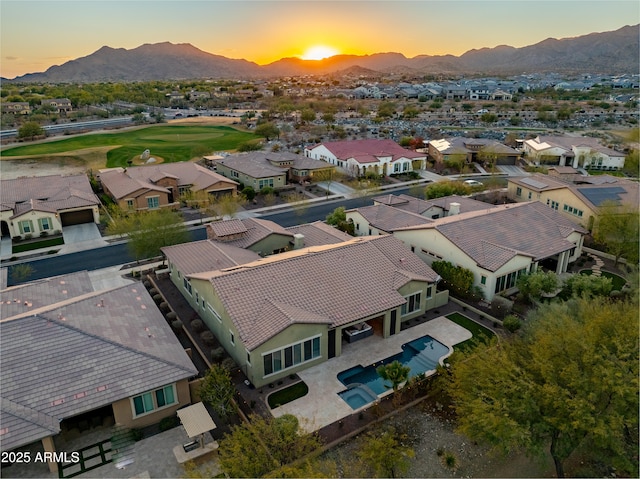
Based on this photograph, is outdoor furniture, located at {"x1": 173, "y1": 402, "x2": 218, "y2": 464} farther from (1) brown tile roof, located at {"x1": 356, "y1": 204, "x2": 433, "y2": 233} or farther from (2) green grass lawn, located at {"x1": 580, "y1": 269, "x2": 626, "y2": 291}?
(2) green grass lawn, located at {"x1": 580, "y1": 269, "x2": 626, "y2": 291}

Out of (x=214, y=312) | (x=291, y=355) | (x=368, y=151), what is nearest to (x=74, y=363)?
(x=214, y=312)

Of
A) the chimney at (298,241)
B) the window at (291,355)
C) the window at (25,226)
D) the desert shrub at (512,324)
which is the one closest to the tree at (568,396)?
the window at (291,355)

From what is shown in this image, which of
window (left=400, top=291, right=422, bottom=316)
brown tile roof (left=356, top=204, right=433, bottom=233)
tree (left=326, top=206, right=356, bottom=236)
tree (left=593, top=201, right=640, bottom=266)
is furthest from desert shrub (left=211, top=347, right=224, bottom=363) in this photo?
tree (left=593, top=201, right=640, bottom=266)

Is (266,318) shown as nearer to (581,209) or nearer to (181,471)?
(181,471)

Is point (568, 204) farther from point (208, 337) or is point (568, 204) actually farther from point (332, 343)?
point (208, 337)

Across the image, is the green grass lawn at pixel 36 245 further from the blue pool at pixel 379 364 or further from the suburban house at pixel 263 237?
the blue pool at pixel 379 364

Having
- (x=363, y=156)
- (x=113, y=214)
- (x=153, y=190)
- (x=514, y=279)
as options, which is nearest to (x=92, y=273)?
(x=113, y=214)
